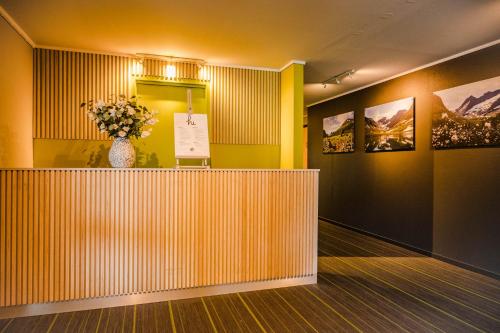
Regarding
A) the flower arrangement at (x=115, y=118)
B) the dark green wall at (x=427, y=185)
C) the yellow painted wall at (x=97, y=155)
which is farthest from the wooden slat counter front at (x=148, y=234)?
the dark green wall at (x=427, y=185)

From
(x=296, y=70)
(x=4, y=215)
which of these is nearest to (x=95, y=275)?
(x=4, y=215)

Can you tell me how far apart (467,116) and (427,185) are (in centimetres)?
123

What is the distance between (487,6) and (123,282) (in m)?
4.56

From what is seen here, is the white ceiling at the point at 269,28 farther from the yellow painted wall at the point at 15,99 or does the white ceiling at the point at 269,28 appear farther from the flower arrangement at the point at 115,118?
the flower arrangement at the point at 115,118

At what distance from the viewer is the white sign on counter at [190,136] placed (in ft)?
12.5

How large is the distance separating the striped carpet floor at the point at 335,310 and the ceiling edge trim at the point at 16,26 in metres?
3.03

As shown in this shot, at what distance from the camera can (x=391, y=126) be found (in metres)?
5.66

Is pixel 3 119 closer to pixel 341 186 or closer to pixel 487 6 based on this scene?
pixel 487 6

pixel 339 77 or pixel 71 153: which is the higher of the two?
pixel 339 77

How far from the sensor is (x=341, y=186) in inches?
281

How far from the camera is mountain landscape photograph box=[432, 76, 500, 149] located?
4.00m

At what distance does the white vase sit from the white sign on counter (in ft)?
1.99

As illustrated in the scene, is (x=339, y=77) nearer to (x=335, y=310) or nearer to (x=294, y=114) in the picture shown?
(x=294, y=114)

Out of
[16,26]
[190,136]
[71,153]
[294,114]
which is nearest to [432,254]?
[294,114]
